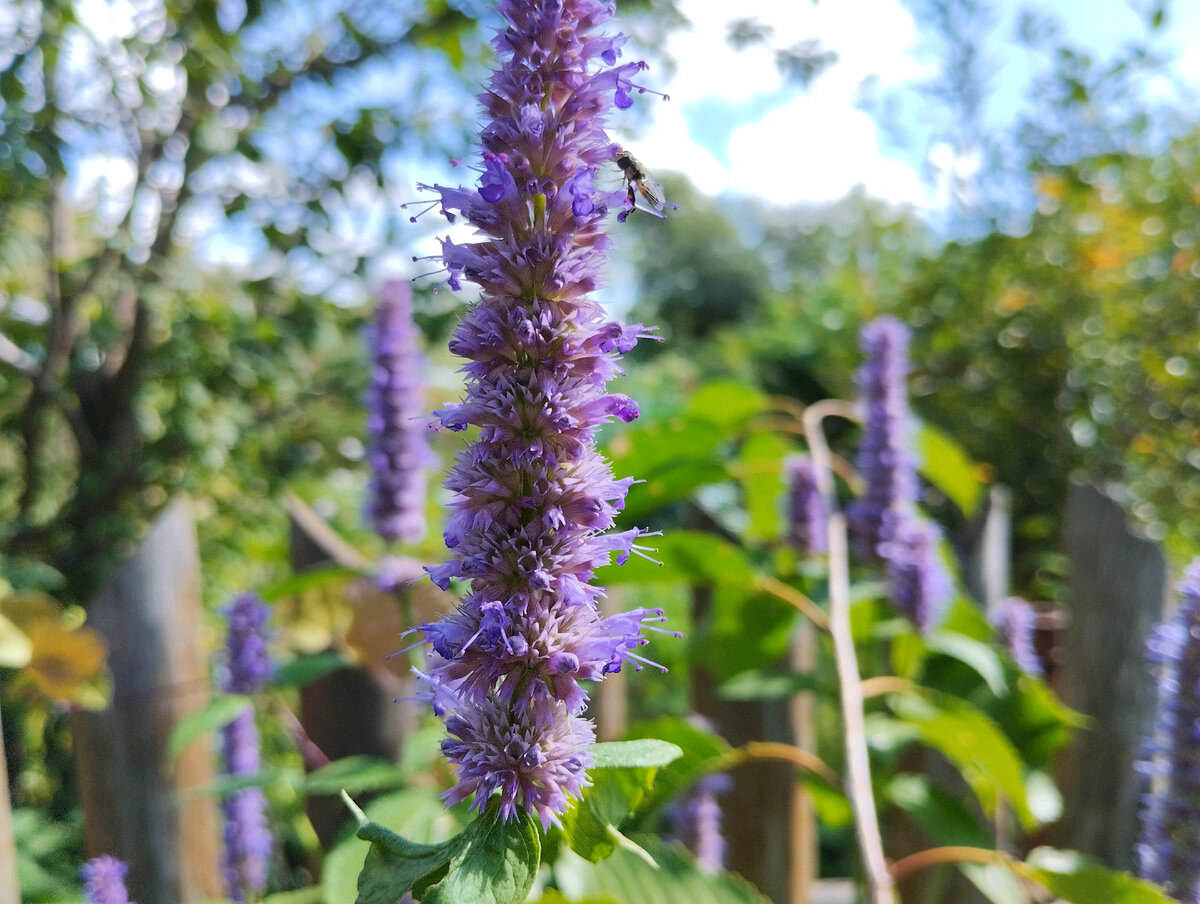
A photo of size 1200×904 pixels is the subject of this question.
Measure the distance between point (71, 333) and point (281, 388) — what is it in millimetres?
816

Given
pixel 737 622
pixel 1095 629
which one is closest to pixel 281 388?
pixel 737 622

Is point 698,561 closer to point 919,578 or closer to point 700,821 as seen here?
point 919,578

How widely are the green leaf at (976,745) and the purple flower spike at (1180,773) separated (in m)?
0.21

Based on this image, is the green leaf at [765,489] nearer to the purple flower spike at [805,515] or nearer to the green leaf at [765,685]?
the purple flower spike at [805,515]

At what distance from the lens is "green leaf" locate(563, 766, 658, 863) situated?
2.50 feet

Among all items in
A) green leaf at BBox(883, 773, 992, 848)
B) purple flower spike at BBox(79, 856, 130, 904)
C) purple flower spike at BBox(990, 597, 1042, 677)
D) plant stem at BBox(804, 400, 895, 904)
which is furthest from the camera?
purple flower spike at BBox(990, 597, 1042, 677)

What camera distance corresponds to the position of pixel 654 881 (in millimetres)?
1274

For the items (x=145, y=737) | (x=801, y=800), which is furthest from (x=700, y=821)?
(x=145, y=737)

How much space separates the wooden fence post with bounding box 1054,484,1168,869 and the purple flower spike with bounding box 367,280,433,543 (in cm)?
205

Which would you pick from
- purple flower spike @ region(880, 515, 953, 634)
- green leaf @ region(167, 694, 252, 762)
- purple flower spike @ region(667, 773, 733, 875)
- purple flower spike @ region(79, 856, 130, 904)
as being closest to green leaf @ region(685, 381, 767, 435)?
purple flower spike @ region(880, 515, 953, 634)

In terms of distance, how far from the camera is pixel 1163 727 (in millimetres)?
1509

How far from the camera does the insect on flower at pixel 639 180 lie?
0.98 meters

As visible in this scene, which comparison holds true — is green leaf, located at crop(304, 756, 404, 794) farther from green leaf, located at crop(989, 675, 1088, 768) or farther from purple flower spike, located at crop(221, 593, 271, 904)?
green leaf, located at crop(989, 675, 1088, 768)

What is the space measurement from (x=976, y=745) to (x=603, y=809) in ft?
3.72
